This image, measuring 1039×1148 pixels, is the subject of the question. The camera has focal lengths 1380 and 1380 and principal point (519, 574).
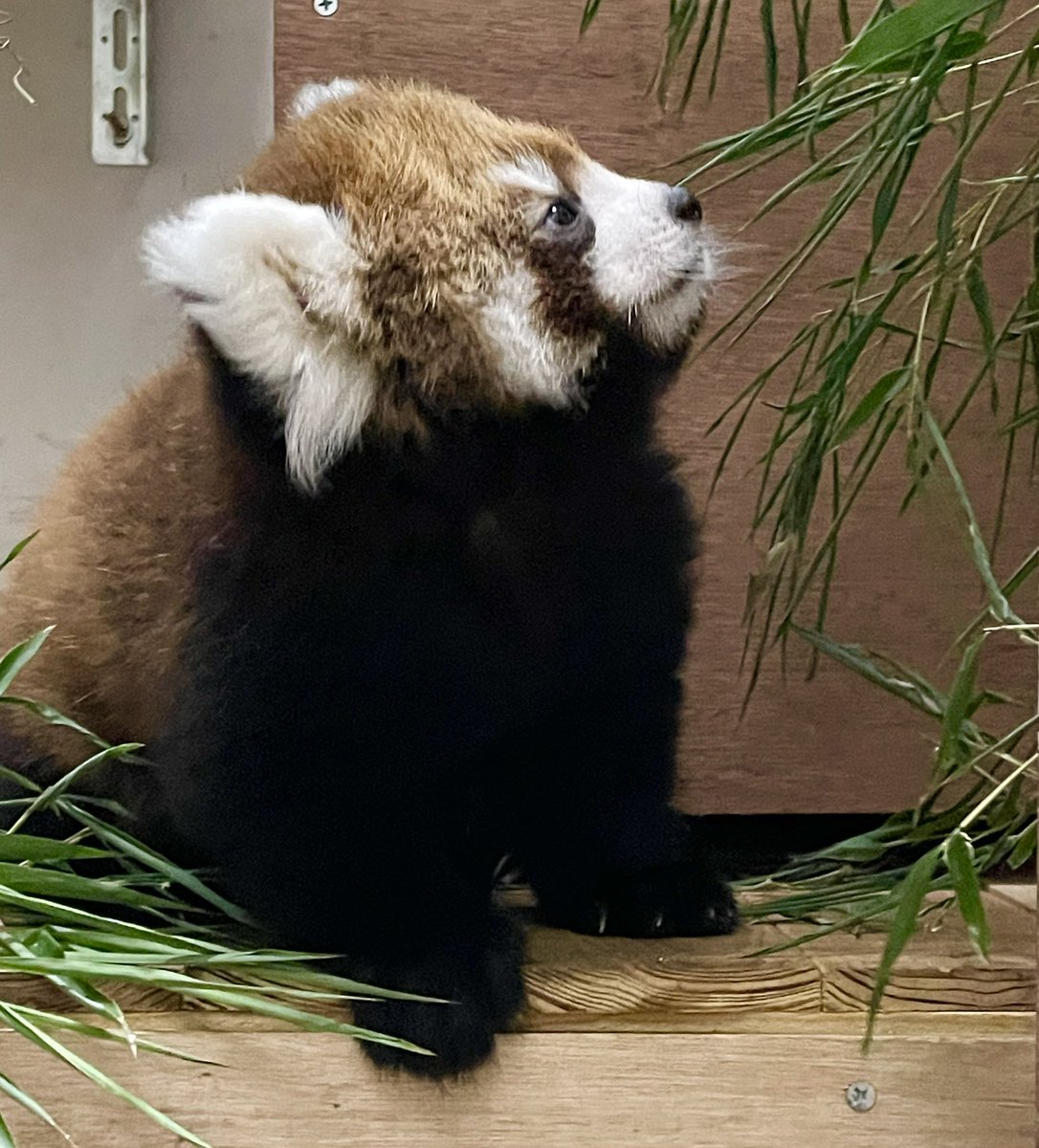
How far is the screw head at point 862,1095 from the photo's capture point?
3.59ft

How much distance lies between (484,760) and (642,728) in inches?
6.7

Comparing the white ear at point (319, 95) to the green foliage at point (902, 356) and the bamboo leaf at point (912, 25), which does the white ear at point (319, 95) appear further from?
the bamboo leaf at point (912, 25)

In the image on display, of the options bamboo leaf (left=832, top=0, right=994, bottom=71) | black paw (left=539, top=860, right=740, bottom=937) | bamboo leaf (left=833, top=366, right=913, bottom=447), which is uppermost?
bamboo leaf (left=832, top=0, right=994, bottom=71)

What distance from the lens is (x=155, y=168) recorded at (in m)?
1.89

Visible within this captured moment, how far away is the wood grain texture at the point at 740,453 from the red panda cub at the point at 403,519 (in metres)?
0.50

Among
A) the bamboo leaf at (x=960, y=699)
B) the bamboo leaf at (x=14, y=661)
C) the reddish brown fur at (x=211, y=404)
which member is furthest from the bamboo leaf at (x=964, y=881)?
the bamboo leaf at (x=14, y=661)

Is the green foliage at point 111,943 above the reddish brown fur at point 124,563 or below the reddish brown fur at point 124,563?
below

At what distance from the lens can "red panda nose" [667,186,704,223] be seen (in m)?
1.12

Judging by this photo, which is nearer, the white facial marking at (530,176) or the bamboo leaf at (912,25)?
the bamboo leaf at (912,25)

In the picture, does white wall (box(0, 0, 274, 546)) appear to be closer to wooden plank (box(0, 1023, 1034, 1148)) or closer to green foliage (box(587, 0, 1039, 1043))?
green foliage (box(587, 0, 1039, 1043))

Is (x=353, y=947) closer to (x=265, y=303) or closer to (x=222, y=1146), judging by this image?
(x=222, y=1146)

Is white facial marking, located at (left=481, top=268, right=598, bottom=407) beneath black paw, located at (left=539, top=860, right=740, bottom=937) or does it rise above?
above

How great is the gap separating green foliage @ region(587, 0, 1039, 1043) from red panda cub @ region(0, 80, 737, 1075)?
0.55 feet

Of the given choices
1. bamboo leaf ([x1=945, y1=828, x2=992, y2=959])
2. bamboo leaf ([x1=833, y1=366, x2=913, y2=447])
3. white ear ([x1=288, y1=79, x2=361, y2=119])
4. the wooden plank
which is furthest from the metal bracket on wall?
bamboo leaf ([x1=945, y1=828, x2=992, y2=959])
